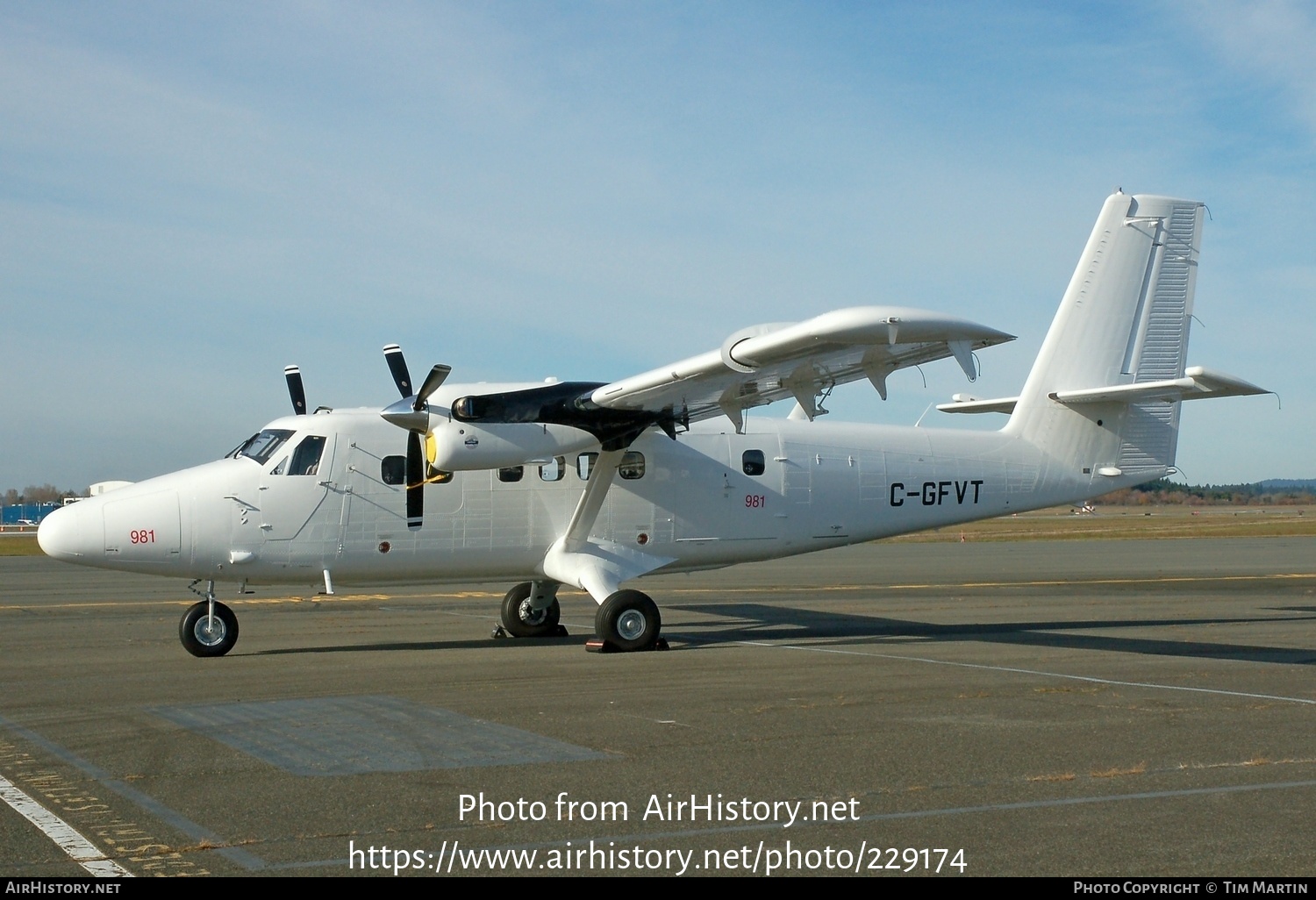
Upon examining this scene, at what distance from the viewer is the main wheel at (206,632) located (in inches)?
594

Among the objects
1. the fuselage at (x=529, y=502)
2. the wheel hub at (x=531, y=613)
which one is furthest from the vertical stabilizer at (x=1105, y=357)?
the wheel hub at (x=531, y=613)

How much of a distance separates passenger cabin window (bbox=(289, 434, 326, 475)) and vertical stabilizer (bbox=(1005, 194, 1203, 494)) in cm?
1046

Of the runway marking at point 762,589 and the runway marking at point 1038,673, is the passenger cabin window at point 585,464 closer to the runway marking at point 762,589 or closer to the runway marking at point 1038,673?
the runway marking at point 1038,673

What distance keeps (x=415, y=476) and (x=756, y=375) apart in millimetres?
4847

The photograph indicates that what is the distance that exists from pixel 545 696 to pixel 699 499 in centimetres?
641

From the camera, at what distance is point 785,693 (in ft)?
38.1

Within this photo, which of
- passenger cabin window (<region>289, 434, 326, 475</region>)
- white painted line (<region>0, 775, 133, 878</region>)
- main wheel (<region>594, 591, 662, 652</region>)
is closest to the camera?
white painted line (<region>0, 775, 133, 878</region>)

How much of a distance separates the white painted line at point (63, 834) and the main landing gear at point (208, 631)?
7.41 m

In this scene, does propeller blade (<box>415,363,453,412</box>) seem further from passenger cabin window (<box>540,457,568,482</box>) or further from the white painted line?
the white painted line

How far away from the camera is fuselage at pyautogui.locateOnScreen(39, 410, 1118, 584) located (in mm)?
15281

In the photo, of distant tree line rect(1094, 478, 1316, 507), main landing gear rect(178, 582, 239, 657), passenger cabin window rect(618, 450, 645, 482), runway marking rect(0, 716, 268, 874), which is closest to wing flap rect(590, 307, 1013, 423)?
passenger cabin window rect(618, 450, 645, 482)

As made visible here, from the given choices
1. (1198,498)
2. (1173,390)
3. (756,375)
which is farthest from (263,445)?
(1198,498)
